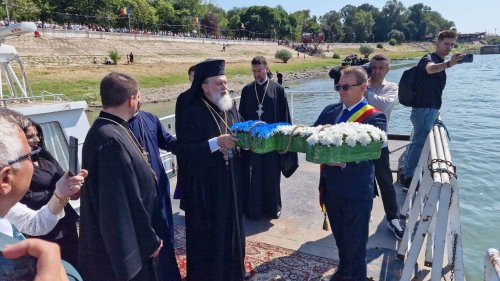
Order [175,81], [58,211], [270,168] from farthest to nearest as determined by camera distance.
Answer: [175,81], [270,168], [58,211]

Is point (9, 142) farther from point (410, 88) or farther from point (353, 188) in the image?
point (410, 88)

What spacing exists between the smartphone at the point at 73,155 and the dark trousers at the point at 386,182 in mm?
3358

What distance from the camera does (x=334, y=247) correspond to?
4242 mm

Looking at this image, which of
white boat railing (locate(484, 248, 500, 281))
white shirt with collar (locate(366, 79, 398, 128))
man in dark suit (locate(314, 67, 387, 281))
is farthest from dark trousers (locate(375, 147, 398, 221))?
white boat railing (locate(484, 248, 500, 281))

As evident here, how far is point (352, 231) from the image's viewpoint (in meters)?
3.28

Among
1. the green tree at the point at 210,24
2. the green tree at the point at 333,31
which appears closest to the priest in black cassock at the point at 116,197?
the green tree at the point at 210,24

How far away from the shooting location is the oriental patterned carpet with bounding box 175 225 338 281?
3.77m

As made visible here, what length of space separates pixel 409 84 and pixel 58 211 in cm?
452

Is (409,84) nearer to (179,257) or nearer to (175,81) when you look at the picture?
(179,257)

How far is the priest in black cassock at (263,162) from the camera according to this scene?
4969 mm

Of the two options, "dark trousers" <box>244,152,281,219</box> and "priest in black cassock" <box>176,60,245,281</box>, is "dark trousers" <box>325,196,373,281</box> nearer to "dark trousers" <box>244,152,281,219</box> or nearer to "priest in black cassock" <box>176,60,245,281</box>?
"priest in black cassock" <box>176,60,245,281</box>

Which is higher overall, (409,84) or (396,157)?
(409,84)

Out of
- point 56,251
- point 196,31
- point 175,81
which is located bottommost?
point 175,81

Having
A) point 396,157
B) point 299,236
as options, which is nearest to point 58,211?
point 299,236
